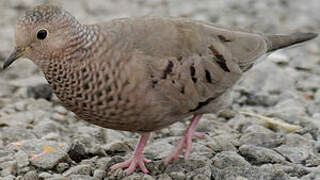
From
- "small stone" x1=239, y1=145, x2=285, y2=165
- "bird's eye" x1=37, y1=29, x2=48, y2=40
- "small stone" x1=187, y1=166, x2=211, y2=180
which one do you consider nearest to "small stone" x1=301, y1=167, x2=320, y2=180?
"small stone" x1=239, y1=145, x2=285, y2=165

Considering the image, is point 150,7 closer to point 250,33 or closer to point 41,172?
point 250,33

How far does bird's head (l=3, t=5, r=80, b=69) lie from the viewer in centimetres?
461

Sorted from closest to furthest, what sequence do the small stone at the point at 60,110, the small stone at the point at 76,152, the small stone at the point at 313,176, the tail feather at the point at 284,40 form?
the small stone at the point at 313,176
the small stone at the point at 76,152
the tail feather at the point at 284,40
the small stone at the point at 60,110

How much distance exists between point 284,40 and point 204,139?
46.9 inches

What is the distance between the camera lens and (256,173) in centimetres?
489

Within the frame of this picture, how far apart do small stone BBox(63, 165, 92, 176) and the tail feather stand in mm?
2048

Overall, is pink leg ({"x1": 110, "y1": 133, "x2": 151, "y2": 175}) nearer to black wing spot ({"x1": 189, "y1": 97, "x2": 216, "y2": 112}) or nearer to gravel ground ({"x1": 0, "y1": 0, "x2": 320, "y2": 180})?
gravel ground ({"x1": 0, "y1": 0, "x2": 320, "y2": 180})

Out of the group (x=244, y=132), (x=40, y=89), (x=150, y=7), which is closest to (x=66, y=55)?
(x=244, y=132)

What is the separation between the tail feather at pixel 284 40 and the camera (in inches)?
240

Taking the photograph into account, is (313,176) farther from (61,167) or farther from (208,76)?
(61,167)

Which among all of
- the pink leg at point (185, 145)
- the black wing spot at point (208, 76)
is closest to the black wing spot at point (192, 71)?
the black wing spot at point (208, 76)

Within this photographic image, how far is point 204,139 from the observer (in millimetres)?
5879

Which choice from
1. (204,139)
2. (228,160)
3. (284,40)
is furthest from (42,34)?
(284,40)

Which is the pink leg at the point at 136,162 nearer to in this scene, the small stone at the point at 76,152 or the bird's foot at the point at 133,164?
the bird's foot at the point at 133,164
